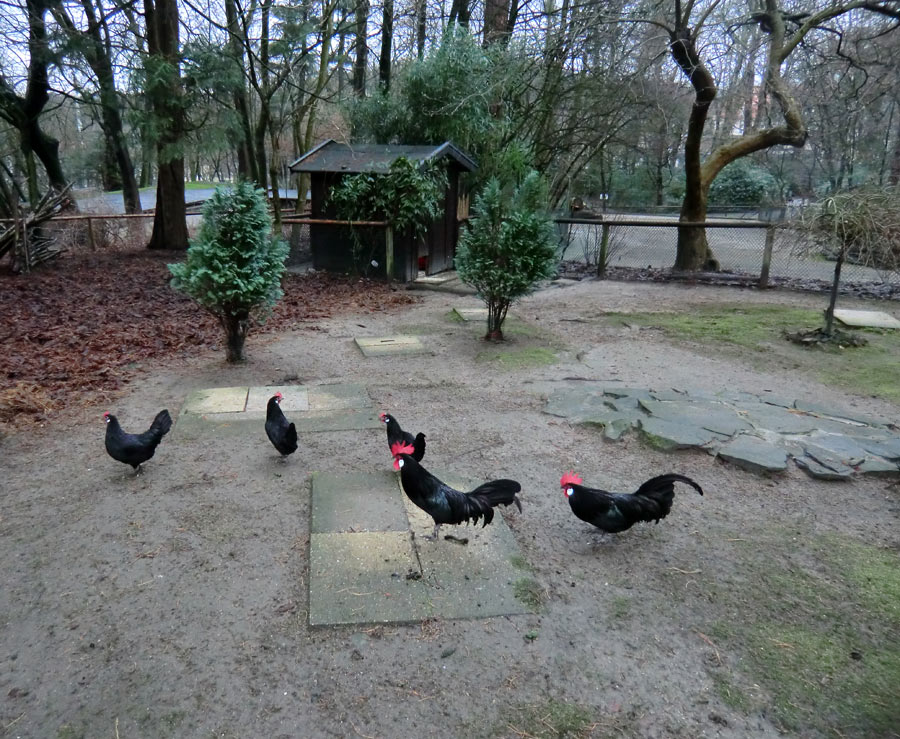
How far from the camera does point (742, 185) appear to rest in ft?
97.8

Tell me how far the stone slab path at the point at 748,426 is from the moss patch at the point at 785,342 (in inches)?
53.0

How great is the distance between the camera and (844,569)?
348 cm

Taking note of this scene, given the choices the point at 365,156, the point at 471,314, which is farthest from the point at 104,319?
the point at 365,156

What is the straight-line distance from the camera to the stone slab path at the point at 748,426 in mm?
4691

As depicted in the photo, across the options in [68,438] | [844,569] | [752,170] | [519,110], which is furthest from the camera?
[752,170]

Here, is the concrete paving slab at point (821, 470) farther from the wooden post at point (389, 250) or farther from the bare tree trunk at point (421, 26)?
the bare tree trunk at point (421, 26)

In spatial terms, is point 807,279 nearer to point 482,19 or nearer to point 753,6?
point 753,6

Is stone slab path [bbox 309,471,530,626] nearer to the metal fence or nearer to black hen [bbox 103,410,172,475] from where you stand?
black hen [bbox 103,410,172,475]

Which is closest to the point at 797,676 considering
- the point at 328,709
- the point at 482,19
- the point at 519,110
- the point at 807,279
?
the point at 328,709

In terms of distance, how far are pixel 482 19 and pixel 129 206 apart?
1231 cm

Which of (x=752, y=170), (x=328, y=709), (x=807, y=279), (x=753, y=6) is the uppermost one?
(x=753, y=6)

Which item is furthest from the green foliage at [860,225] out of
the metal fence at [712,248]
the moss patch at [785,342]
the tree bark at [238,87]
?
the tree bark at [238,87]

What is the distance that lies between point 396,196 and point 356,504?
9362 mm

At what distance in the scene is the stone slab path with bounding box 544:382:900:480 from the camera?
15.4ft
